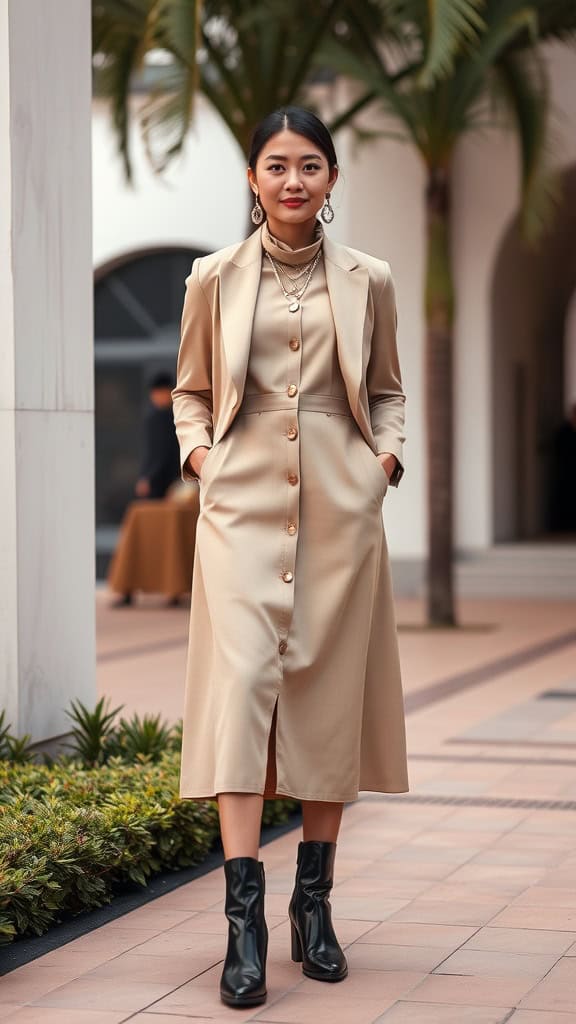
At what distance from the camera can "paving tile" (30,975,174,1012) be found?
3.74 m

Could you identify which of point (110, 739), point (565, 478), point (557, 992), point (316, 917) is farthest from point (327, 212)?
point (565, 478)

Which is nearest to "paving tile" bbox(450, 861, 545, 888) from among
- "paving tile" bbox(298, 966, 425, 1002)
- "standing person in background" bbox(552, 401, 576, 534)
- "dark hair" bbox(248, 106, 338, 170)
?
"paving tile" bbox(298, 966, 425, 1002)

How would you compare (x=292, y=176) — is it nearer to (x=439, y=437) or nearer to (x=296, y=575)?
(x=296, y=575)

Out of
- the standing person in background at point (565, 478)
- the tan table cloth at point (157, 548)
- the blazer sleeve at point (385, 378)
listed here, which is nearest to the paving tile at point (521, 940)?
the blazer sleeve at point (385, 378)

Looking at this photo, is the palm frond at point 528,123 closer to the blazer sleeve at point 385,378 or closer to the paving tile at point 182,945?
the blazer sleeve at point 385,378

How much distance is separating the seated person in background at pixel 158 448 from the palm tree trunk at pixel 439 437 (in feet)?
11.3

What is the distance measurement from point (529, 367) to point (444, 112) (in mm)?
6873

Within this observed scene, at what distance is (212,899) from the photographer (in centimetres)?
476

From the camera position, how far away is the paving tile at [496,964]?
396 centimetres

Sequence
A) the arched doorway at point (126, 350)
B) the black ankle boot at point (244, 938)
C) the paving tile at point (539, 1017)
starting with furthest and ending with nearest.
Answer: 1. the arched doorway at point (126, 350)
2. the black ankle boot at point (244, 938)
3. the paving tile at point (539, 1017)

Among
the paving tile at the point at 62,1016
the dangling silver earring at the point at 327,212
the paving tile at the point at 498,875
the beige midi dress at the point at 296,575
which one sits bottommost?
the paving tile at the point at 498,875

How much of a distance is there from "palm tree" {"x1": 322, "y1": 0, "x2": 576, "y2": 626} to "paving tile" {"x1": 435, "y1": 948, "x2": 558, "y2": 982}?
913cm

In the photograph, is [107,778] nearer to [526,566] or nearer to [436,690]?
[436,690]

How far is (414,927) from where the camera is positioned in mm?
4414
